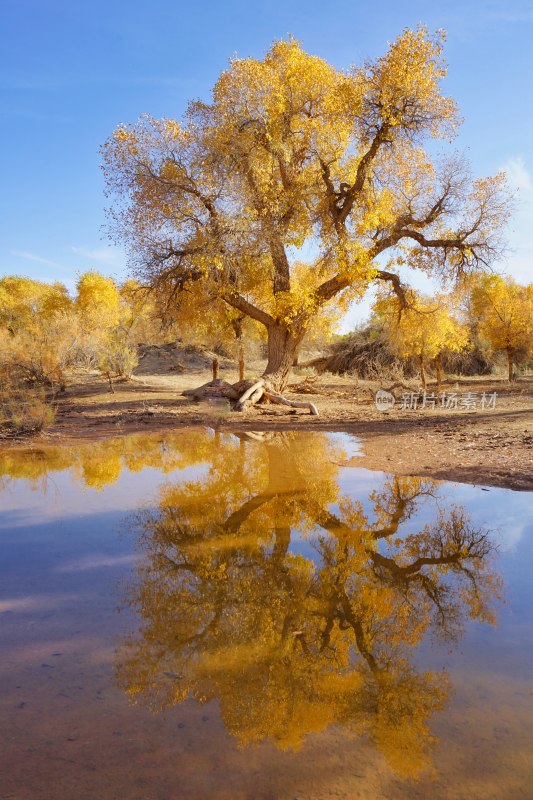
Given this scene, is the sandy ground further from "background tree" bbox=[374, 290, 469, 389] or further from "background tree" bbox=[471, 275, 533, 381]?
"background tree" bbox=[471, 275, 533, 381]

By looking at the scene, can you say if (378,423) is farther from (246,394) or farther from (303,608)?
(303,608)

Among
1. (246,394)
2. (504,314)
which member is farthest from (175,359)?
(246,394)

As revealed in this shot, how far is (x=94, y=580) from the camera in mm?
4250

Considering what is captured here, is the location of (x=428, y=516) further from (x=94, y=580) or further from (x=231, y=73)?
(x=231, y=73)

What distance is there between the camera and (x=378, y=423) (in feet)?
45.9

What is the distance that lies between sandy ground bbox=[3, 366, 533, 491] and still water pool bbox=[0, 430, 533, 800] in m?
2.00

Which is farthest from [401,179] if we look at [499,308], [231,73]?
[499,308]

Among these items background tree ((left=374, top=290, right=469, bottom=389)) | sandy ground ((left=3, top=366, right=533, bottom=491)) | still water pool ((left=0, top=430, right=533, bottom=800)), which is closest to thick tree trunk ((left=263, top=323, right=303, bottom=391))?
sandy ground ((left=3, top=366, right=533, bottom=491))

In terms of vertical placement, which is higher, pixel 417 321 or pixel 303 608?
pixel 417 321

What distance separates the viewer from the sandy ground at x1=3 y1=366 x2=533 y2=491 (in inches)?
330

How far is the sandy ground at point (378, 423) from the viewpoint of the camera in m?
8.38

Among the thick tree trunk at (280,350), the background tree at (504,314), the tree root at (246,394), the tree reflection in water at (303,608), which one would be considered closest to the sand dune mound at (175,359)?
the background tree at (504,314)

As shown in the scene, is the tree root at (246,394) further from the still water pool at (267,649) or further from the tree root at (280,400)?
the still water pool at (267,649)

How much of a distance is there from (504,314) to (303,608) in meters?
30.9
